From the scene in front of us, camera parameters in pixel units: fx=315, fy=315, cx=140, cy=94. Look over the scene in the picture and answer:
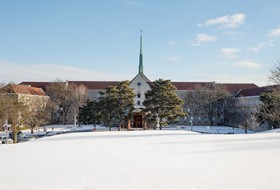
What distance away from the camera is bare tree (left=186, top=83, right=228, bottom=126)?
209 ft

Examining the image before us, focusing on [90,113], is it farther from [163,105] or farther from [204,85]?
[204,85]

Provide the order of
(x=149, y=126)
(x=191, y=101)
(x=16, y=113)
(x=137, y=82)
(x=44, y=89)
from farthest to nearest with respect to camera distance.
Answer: (x=44, y=89), (x=191, y=101), (x=137, y=82), (x=149, y=126), (x=16, y=113)

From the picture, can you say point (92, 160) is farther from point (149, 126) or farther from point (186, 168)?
point (149, 126)

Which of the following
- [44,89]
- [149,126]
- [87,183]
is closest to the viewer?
[87,183]

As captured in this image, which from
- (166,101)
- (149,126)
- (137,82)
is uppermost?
(137,82)

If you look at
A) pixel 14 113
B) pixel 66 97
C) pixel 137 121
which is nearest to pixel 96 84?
pixel 66 97

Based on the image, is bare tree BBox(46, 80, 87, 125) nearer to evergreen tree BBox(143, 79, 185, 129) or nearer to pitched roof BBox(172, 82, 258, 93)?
pitched roof BBox(172, 82, 258, 93)

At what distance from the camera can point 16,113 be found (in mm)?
31031

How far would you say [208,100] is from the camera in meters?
63.7

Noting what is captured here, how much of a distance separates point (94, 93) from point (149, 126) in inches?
1157

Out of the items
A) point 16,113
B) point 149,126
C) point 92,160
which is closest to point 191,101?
point 149,126

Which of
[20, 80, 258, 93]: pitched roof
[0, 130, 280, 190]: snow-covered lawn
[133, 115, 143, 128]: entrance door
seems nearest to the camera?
[0, 130, 280, 190]: snow-covered lawn

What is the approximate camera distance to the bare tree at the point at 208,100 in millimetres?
63744

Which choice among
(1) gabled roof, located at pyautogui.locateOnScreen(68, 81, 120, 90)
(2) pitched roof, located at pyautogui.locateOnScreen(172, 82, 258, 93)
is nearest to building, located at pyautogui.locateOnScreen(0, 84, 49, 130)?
(1) gabled roof, located at pyautogui.locateOnScreen(68, 81, 120, 90)
